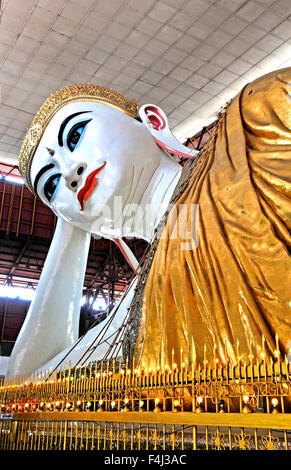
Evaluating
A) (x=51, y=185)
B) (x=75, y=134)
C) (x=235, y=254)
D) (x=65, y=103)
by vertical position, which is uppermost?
(x=65, y=103)

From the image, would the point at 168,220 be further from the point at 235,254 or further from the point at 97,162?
the point at 97,162

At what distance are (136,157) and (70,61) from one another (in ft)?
15.2

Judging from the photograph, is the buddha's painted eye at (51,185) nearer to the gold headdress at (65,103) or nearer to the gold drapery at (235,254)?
the gold headdress at (65,103)

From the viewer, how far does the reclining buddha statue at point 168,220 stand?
1.82m

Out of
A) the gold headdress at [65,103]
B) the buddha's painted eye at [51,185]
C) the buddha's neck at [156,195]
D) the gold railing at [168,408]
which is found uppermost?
the gold headdress at [65,103]

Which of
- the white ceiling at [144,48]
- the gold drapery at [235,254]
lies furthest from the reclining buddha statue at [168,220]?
the white ceiling at [144,48]

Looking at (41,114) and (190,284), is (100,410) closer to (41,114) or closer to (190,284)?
(190,284)

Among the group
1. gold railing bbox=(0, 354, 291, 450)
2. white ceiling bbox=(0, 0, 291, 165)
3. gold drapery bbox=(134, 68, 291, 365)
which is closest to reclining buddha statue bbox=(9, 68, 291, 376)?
gold drapery bbox=(134, 68, 291, 365)

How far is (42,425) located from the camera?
111 inches

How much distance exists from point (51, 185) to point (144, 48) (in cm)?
407

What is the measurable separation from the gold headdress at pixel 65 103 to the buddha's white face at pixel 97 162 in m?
0.10

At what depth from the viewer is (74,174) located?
11.4ft

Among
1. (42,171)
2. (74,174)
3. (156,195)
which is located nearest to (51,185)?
(42,171)
